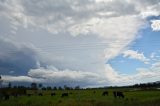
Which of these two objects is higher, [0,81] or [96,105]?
[0,81]

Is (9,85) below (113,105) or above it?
above

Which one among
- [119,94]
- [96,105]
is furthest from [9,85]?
[96,105]

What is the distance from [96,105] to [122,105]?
123 inches

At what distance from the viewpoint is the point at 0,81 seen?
142500 millimetres

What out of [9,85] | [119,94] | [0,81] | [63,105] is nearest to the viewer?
[63,105]

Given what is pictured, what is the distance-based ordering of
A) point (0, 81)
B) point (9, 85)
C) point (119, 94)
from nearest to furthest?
1. point (119, 94)
2. point (0, 81)
3. point (9, 85)

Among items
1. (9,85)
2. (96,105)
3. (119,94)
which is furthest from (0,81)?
(96,105)

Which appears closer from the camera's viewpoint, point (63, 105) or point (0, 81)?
point (63, 105)

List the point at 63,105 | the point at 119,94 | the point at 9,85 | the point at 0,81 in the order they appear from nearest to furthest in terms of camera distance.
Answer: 1. the point at 63,105
2. the point at 119,94
3. the point at 0,81
4. the point at 9,85

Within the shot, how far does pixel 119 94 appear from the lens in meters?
71.5

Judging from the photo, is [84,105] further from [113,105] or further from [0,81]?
[0,81]

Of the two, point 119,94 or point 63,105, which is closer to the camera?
point 63,105

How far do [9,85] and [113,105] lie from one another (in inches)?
5668

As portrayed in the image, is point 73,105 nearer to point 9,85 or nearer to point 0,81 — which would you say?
point 0,81
